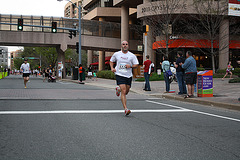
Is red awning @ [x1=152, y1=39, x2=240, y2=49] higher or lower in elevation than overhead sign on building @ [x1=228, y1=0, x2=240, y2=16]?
higher

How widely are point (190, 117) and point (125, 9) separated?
128ft

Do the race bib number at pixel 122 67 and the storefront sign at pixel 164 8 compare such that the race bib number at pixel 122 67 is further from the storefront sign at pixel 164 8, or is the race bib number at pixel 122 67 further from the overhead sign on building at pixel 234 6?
the storefront sign at pixel 164 8

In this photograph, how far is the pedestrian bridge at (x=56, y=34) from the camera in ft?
129

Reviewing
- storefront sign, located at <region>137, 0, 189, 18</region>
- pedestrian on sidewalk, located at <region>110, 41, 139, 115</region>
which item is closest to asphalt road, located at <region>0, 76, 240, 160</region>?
pedestrian on sidewalk, located at <region>110, 41, 139, 115</region>

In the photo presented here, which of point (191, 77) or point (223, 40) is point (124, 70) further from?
point (223, 40)

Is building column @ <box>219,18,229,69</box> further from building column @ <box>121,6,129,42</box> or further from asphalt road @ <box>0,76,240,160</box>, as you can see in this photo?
asphalt road @ <box>0,76,240,160</box>

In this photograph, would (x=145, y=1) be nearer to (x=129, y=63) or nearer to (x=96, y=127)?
(x=129, y=63)

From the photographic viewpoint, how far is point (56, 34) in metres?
40.6

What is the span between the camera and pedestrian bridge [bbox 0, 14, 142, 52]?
3944 cm

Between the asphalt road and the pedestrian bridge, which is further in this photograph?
the pedestrian bridge

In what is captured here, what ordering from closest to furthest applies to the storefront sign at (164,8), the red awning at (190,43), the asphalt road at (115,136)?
1. the asphalt road at (115,136)
2. the storefront sign at (164,8)
3. the red awning at (190,43)

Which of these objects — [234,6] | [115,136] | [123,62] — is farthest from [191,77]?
[115,136]

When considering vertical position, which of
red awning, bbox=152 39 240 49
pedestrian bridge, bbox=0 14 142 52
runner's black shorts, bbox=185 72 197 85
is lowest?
runner's black shorts, bbox=185 72 197 85

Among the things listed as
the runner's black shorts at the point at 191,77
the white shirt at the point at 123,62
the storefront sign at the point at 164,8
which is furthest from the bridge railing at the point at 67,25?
the white shirt at the point at 123,62
